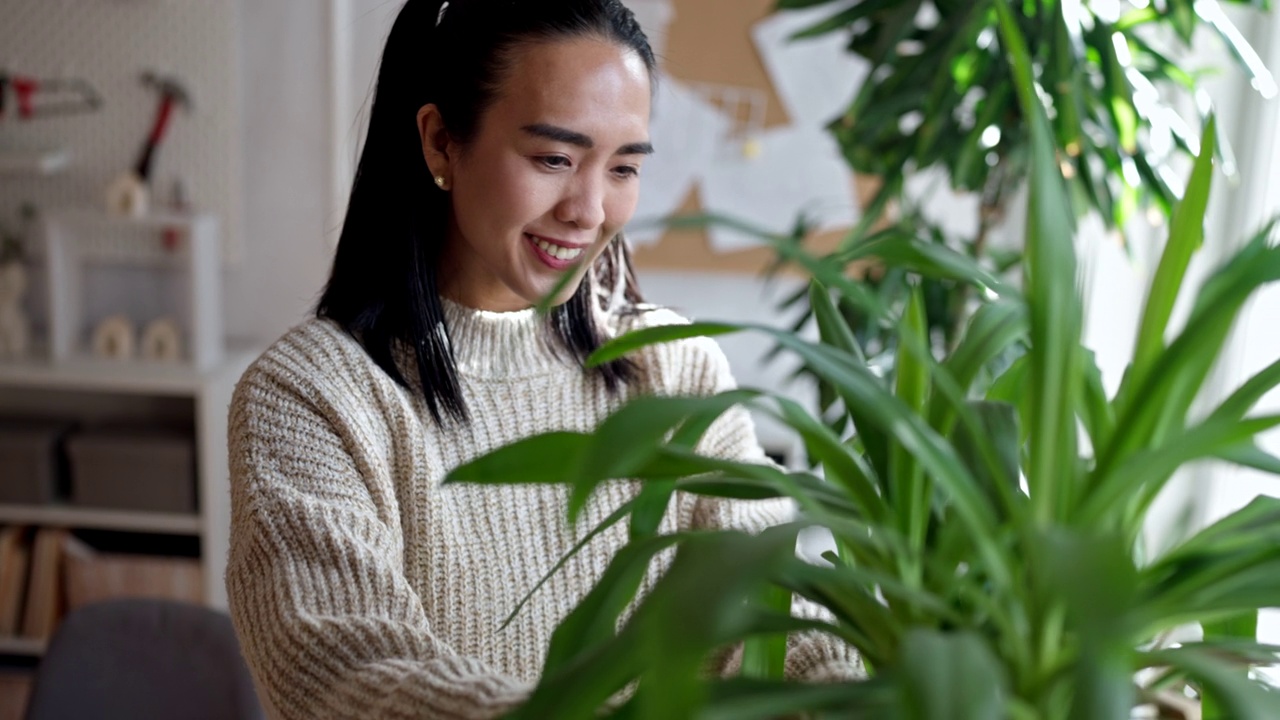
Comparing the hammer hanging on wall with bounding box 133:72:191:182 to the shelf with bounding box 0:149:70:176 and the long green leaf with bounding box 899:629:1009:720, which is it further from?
the long green leaf with bounding box 899:629:1009:720

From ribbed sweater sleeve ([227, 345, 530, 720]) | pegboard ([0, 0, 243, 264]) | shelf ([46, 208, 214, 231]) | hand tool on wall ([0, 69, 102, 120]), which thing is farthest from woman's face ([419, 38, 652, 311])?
hand tool on wall ([0, 69, 102, 120])

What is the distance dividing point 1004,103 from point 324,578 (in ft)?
3.95

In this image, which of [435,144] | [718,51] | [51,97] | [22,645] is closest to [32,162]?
[51,97]

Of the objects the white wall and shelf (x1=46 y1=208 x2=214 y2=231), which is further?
the white wall

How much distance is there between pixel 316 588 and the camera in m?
0.92

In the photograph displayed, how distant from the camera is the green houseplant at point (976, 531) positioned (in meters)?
0.43

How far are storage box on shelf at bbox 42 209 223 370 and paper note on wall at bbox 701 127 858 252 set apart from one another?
1112 mm

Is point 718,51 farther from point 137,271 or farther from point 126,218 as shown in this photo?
point 137,271

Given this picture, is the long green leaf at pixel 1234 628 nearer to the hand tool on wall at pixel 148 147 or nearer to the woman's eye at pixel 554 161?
the woman's eye at pixel 554 161

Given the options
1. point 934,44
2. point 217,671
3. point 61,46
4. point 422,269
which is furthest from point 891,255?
point 61,46

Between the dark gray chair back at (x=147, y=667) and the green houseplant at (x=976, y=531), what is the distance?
115cm

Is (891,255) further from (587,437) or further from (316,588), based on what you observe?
(316,588)

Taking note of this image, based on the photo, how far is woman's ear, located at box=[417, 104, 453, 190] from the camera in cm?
123

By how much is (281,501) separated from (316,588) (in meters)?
0.10
